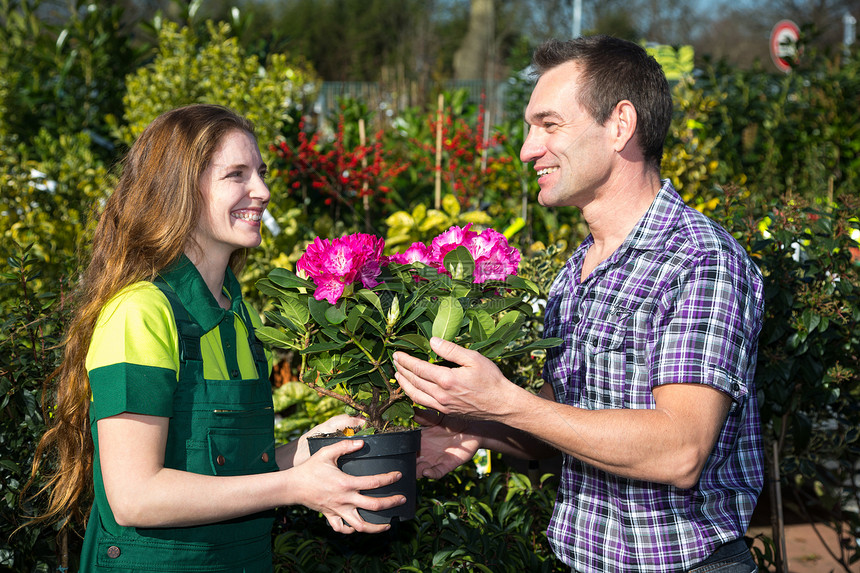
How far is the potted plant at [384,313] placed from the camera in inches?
64.5

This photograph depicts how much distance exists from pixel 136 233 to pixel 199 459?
539 millimetres

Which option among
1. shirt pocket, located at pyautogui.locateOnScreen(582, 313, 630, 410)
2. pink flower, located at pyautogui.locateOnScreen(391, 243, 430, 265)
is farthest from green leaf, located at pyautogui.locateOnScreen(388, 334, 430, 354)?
shirt pocket, located at pyautogui.locateOnScreen(582, 313, 630, 410)

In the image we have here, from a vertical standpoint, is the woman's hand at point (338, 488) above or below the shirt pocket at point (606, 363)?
below

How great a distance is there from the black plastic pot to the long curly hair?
1.83 feet

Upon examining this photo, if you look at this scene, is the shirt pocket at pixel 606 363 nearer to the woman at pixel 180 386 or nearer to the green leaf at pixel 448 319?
the green leaf at pixel 448 319

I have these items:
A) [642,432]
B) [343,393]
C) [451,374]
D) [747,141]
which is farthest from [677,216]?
[747,141]

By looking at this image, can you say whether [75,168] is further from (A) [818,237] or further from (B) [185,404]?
(A) [818,237]

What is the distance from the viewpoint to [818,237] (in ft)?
9.25

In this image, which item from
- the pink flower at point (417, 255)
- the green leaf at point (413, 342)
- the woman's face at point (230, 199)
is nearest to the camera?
the green leaf at point (413, 342)

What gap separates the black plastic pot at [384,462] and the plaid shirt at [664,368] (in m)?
0.44

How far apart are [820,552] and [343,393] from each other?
11.9 ft

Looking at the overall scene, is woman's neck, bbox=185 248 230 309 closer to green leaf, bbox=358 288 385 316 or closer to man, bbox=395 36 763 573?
green leaf, bbox=358 288 385 316

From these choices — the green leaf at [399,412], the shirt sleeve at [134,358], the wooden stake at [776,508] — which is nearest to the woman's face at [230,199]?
the shirt sleeve at [134,358]

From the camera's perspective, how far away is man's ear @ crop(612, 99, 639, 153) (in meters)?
1.92
